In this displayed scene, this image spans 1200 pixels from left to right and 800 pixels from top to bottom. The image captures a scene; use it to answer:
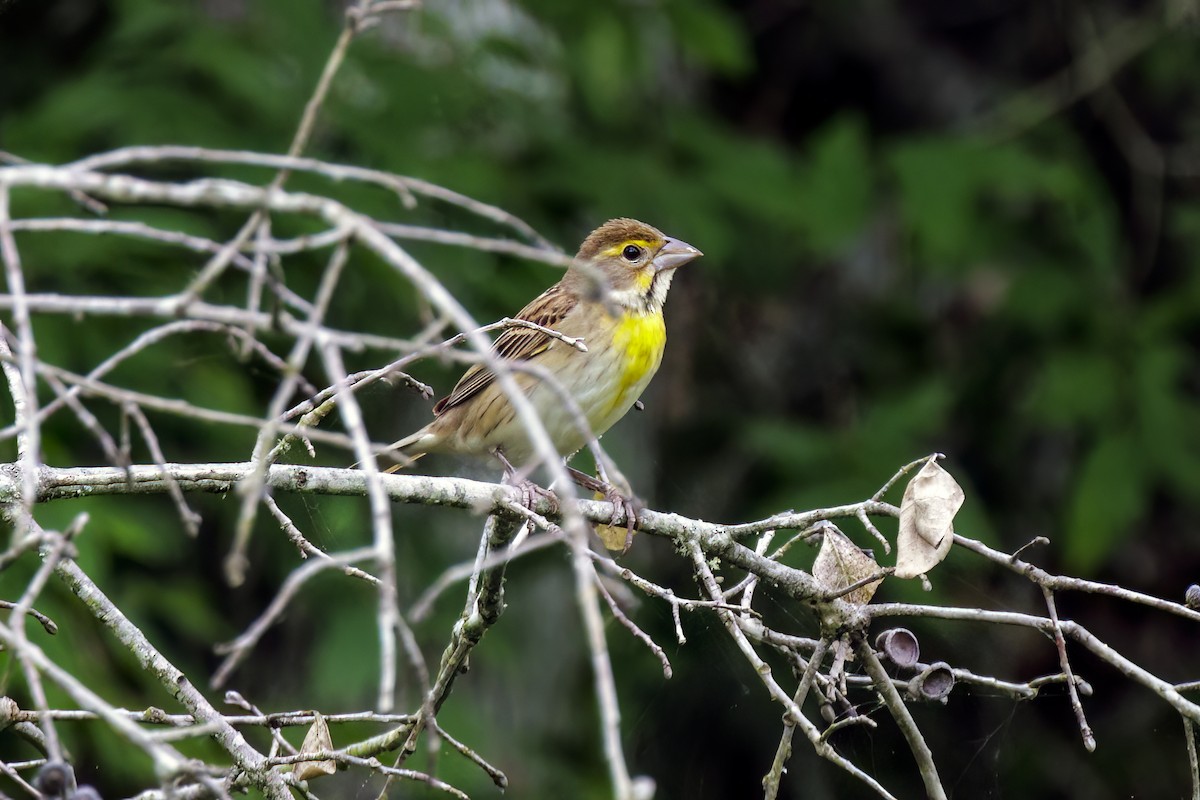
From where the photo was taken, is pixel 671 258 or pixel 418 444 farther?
pixel 671 258

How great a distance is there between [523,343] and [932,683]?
Answer: 273cm

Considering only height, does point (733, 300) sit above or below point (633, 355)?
above

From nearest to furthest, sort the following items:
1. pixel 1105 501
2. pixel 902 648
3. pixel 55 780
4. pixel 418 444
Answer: pixel 55 780 → pixel 902 648 → pixel 418 444 → pixel 1105 501

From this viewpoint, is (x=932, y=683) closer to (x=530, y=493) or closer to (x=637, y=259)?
(x=530, y=493)

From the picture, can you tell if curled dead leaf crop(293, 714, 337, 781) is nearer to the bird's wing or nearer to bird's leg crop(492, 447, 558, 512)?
bird's leg crop(492, 447, 558, 512)

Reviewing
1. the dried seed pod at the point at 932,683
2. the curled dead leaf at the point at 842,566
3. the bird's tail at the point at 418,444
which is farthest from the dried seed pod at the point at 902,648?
the bird's tail at the point at 418,444

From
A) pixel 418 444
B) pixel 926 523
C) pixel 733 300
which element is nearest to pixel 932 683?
pixel 926 523

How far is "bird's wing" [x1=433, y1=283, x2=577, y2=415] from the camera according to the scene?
16.6 ft

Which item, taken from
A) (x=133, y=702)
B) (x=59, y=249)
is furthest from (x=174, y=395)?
(x=133, y=702)

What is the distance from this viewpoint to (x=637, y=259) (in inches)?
212

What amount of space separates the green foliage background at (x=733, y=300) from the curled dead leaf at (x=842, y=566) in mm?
486

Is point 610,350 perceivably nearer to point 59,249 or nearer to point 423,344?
point 59,249

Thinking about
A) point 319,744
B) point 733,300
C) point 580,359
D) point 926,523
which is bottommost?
point 319,744

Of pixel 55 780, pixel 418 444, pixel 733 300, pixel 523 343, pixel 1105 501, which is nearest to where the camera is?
pixel 55 780
